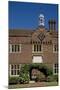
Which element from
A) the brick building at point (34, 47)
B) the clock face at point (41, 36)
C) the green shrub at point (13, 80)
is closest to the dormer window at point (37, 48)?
the brick building at point (34, 47)

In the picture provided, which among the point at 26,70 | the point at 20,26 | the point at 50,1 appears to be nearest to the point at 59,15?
the point at 50,1

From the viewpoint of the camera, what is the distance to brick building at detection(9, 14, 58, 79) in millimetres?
6578

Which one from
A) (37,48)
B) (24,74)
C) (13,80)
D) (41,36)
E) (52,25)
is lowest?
(13,80)

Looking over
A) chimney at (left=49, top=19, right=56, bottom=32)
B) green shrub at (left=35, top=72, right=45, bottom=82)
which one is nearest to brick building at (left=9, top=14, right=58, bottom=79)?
chimney at (left=49, top=19, right=56, bottom=32)

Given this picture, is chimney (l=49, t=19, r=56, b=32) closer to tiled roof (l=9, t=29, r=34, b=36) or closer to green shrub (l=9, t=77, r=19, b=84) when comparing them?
tiled roof (l=9, t=29, r=34, b=36)

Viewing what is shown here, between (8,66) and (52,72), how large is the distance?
2.77 feet

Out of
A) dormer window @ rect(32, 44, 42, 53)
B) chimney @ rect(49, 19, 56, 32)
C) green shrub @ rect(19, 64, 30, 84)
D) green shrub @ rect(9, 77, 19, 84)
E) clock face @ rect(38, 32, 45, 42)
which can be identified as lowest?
green shrub @ rect(9, 77, 19, 84)

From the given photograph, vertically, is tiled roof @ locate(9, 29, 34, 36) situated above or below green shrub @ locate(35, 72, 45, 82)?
above

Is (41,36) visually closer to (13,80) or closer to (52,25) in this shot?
(52,25)

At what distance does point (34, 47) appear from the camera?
667cm

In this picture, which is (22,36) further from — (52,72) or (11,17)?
(52,72)

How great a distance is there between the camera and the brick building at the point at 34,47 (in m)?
6.58

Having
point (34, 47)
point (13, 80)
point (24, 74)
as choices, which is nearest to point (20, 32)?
point (34, 47)

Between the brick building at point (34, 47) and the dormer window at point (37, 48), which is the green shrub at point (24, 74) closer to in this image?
the brick building at point (34, 47)
